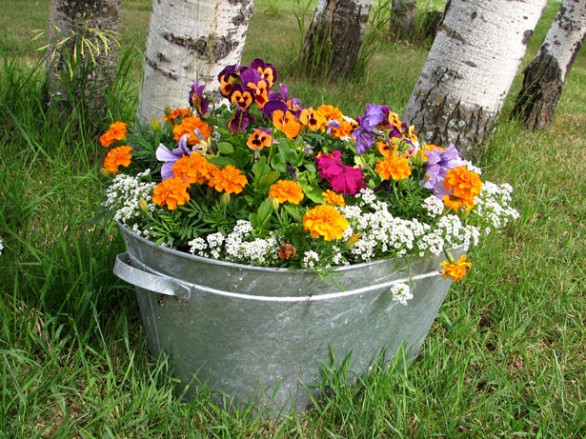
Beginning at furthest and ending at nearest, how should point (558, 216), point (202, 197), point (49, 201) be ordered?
point (558, 216) < point (49, 201) < point (202, 197)

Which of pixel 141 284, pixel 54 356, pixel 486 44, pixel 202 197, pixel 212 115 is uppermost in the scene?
pixel 486 44

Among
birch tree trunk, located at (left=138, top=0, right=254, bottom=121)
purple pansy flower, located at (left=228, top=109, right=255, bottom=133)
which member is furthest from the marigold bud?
birch tree trunk, located at (left=138, top=0, right=254, bottom=121)

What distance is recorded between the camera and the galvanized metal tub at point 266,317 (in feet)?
4.65

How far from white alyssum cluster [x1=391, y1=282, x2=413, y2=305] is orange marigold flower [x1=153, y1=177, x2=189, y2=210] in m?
0.56

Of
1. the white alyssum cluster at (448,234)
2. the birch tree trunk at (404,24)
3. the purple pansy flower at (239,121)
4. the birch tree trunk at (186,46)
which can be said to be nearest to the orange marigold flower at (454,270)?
the white alyssum cluster at (448,234)

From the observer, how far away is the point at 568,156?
3.83m

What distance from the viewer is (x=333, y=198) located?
150 centimetres

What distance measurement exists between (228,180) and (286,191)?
0.14 m

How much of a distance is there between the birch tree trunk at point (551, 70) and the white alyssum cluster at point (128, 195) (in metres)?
3.44

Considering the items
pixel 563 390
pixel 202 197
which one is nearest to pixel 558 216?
pixel 563 390

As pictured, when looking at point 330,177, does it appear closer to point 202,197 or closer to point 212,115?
point 202,197

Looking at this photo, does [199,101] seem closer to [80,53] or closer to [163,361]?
[163,361]

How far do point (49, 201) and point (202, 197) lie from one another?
1.10 metres

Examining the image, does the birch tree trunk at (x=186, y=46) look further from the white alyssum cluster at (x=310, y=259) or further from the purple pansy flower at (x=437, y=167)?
the white alyssum cluster at (x=310, y=259)
